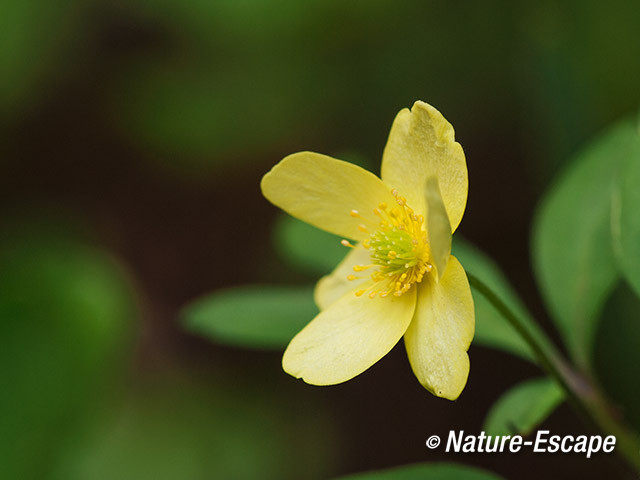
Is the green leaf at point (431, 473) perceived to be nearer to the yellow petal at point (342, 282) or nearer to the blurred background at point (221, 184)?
the yellow petal at point (342, 282)

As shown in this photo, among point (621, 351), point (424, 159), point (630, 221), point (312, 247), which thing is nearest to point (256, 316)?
point (312, 247)

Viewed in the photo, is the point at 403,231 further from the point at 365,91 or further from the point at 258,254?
the point at 258,254

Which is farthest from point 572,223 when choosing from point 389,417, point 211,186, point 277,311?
point 211,186

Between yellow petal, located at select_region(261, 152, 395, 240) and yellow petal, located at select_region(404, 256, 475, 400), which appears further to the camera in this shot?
yellow petal, located at select_region(261, 152, 395, 240)

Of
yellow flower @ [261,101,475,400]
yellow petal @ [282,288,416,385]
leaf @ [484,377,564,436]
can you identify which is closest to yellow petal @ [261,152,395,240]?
yellow flower @ [261,101,475,400]

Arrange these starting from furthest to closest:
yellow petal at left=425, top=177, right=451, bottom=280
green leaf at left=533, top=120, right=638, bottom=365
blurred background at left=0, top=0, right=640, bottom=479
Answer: blurred background at left=0, top=0, right=640, bottom=479, green leaf at left=533, top=120, right=638, bottom=365, yellow petal at left=425, top=177, right=451, bottom=280

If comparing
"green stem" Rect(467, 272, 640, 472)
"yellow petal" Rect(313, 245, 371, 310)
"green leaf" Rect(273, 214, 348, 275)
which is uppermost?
"green leaf" Rect(273, 214, 348, 275)

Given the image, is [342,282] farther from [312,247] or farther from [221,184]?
[221,184]

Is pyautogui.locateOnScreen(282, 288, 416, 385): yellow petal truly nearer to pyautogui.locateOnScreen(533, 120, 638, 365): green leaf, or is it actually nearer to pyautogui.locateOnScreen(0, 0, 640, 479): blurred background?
pyautogui.locateOnScreen(533, 120, 638, 365): green leaf
